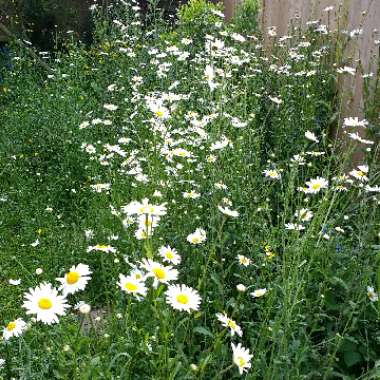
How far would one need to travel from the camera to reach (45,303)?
1.44 meters

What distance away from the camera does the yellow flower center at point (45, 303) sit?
4.67 ft

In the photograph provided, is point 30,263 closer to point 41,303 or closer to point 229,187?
point 229,187

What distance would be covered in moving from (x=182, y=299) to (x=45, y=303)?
0.37m

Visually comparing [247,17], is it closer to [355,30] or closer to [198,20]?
[198,20]

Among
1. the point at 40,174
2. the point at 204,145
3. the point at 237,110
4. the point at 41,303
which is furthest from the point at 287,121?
the point at 41,303

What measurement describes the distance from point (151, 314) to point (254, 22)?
16.3 feet

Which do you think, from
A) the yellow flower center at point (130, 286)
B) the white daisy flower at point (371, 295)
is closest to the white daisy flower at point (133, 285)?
the yellow flower center at point (130, 286)

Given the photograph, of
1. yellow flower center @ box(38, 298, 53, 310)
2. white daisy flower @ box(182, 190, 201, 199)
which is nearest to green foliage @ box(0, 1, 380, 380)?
white daisy flower @ box(182, 190, 201, 199)

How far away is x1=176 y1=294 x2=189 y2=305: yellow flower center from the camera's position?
1.51 m

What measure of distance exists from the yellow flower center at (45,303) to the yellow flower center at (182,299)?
0.35 m

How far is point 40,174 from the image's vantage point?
4.07m

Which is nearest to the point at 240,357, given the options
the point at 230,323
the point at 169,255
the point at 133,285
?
the point at 230,323

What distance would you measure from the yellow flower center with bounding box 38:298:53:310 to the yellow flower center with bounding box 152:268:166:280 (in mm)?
287

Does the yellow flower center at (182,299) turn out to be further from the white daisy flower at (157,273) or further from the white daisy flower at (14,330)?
the white daisy flower at (14,330)
